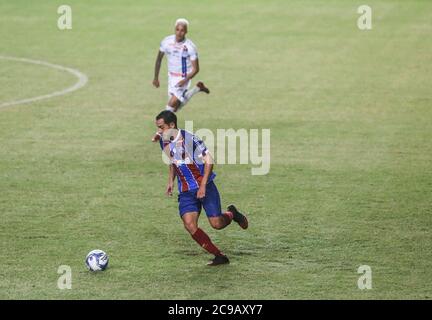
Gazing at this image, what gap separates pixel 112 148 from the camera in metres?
20.8

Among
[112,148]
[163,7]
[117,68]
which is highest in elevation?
[163,7]

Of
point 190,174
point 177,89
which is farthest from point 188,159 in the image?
point 177,89

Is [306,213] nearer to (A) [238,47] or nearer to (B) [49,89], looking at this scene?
(B) [49,89]

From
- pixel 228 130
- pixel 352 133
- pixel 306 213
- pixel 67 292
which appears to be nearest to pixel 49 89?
pixel 228 130

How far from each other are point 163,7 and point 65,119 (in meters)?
14.8

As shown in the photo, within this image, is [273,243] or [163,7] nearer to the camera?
[273,243]

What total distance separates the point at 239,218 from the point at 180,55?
7.55 meters

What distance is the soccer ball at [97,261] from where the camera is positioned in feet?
44.9

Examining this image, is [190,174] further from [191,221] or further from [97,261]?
[97,261]

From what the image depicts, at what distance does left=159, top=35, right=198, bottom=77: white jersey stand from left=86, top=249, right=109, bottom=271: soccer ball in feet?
28.2

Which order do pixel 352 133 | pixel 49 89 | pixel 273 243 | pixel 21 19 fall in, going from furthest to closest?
pixel 21 19 < pixel 49 89 < pixel 352 133 < pixel 273 243

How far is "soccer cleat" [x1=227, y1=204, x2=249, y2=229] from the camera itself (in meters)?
14.9

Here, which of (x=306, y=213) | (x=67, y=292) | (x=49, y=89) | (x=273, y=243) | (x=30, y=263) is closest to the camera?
(x=67, y=292)

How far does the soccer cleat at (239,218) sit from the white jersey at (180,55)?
730 centimetres
